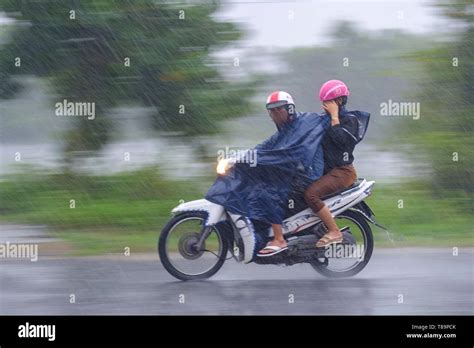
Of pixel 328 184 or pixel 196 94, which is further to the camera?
pixel 196 94

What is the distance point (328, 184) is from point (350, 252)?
74 cm

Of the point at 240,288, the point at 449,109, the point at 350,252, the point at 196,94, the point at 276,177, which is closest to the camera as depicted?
the point at 240,288

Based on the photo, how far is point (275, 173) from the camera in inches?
334

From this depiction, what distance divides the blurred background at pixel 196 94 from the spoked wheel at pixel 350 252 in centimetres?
177

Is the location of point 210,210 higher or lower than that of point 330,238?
higher

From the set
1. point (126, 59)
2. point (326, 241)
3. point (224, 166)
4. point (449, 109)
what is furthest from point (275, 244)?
point (449, 109)

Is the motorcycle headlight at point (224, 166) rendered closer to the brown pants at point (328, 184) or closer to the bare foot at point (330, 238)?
the brown pants at point (328, 184)

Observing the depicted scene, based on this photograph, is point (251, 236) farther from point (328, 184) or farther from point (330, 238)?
point (328, 184)

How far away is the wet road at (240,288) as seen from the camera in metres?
7.82

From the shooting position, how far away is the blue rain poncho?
8.42m

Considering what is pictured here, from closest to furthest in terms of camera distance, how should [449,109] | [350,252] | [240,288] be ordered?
[240,288] → [350,252] → [449,109]

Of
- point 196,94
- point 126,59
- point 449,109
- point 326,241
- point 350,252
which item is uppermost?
point 126,59
